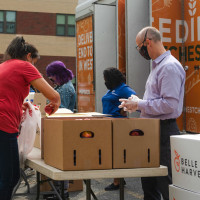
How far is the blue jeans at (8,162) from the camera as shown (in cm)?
295

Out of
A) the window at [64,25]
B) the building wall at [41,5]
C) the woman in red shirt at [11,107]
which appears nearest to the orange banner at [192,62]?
the woman in red shirt at [11,107]

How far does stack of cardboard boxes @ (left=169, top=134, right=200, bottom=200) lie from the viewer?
2578mm

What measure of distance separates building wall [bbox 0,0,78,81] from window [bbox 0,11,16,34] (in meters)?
0.22

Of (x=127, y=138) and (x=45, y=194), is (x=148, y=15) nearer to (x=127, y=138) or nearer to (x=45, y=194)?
(x=45, y=194)

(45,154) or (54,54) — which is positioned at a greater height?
(54,54)

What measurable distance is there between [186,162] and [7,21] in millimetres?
22053

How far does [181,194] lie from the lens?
271 centimetres

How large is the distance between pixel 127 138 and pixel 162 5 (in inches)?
162

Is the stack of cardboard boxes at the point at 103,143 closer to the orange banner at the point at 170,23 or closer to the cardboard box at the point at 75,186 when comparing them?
the cardboard box at the point at 75,186

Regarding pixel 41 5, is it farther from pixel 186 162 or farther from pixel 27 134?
pixel 186 162

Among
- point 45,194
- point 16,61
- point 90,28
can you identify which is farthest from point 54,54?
point 16,61

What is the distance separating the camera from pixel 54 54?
2405 cm

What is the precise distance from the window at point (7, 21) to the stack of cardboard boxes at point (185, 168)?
71.6 ft

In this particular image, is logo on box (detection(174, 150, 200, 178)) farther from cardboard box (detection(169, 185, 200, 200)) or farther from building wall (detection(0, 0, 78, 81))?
building wall (detection(0, 0, 78, 81))
